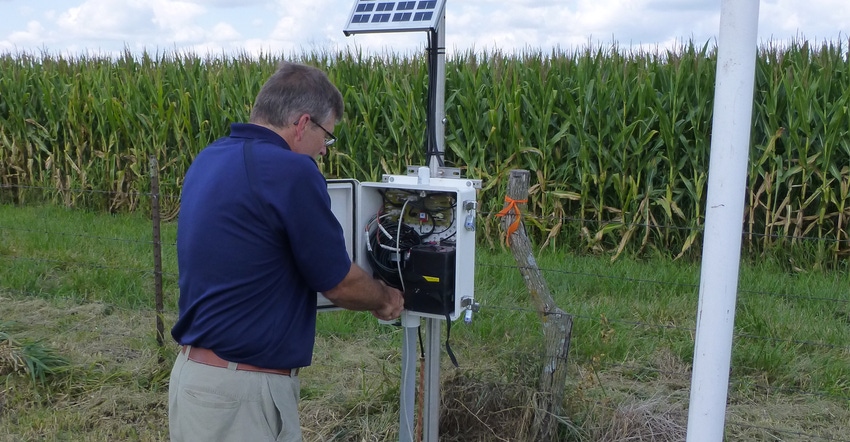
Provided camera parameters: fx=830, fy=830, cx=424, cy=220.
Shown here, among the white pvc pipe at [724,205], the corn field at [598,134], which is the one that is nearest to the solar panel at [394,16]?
the white pvc pipe at [724,205]

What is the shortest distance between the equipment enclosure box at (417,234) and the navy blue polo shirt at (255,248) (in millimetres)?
589

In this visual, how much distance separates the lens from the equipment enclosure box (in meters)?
3.36

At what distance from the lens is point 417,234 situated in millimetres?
3508

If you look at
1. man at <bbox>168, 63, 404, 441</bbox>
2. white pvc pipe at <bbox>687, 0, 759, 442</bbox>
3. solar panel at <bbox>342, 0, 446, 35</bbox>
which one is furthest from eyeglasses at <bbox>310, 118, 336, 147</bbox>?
white pvc pipe at <bbox>687, 0, 759, 442</bbox>

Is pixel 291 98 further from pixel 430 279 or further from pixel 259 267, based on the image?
pixel 430 279

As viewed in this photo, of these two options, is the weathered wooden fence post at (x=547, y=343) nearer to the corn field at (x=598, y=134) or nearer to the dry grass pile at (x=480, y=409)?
the dry grass pile at (x=480, y=409)

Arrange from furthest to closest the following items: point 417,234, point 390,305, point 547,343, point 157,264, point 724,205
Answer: point 157,264 < point 547,343 < point 417,234 < point 390,305 < point 724,205

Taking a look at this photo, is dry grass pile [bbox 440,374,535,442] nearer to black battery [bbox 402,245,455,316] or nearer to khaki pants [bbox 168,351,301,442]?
black battery [bbox 402,245,455,316]

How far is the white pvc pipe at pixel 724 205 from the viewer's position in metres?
2.59

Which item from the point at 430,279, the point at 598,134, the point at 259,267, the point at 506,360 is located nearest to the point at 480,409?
the point at 506,360

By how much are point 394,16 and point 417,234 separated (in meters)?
0.90

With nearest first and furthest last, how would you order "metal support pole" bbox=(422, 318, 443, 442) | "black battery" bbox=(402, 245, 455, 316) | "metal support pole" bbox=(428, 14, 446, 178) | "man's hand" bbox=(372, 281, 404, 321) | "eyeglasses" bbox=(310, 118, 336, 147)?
"eyeglasses" bbox=(310, 118, 336, 147), "man's hand" bbox=(372, 281, 404, 321), "black battery" bbox=(402, 245, 455, 316), "metal support pole" bbox=(428, 14, 446, 178), "metal support pole" bbox=(422, 318, 443, 442)

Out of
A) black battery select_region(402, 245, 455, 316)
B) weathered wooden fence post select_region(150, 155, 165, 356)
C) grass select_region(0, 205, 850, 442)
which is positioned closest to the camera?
black battery select_region(402, 245, 455, 316)

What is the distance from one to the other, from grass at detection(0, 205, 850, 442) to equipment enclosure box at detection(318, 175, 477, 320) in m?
1.13
